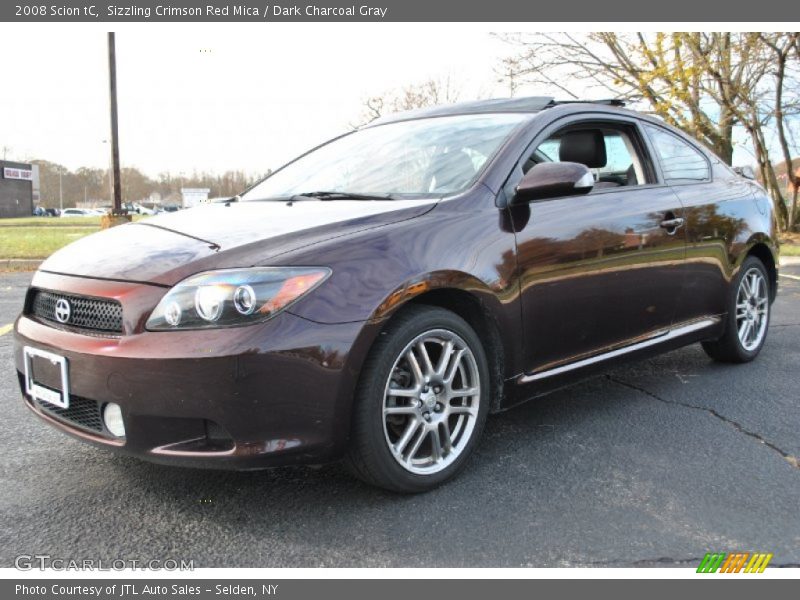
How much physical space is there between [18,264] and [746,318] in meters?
11.1

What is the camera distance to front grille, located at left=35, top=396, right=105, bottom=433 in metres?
2.40

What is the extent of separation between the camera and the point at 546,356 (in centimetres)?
307

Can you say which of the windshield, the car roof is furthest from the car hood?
the car roof

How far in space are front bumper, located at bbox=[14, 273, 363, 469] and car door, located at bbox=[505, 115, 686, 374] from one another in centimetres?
103

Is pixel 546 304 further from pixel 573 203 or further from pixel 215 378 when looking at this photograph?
pixel 215 378

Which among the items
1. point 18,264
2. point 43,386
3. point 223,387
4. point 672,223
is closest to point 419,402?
point 223,387

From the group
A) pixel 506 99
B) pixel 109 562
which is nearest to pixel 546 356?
pixel 506 99

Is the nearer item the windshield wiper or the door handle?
the windshield wiper

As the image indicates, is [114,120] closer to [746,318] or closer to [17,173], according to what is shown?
[746,318]

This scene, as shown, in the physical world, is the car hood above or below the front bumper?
above

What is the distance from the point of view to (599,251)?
3.25 meters

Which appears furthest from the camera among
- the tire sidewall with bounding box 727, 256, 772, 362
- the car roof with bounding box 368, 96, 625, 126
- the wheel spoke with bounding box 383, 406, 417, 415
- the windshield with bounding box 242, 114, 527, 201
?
the tire sidewall with bounding box 727, 256, 772, 362

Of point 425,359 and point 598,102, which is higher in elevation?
point 598,102

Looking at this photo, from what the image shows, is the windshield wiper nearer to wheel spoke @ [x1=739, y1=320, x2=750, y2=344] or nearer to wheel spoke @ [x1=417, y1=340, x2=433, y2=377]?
wheel spoke @ [x1=417, y1=340, x2=433, y2=377]
